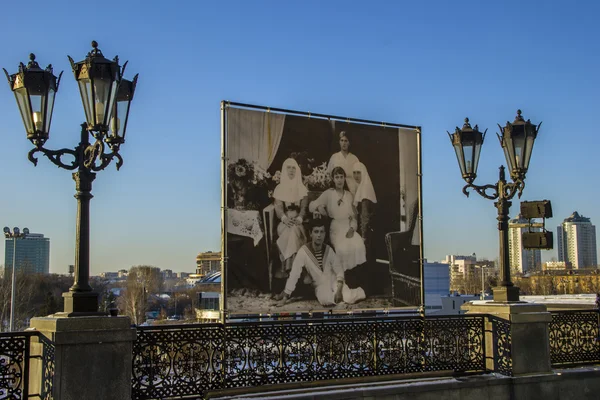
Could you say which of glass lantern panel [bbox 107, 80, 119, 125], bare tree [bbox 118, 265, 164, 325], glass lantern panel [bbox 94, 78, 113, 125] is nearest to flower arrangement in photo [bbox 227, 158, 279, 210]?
glass lantern panel [bbox 107, 80, 119, 125]

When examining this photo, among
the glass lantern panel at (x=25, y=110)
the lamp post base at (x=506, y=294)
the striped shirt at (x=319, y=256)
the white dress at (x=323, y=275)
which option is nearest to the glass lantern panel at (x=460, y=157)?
the lamp post base at (x=506, y=294)

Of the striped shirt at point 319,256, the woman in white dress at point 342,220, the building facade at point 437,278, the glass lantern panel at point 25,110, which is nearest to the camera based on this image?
the glass lantern panel at point 25,110

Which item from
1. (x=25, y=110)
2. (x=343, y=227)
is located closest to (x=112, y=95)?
(x=25, y=110)

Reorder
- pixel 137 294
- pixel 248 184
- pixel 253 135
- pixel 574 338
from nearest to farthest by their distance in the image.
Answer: pixel 248 184, pixel 253 135, pixel 574 338, pixel 137 294

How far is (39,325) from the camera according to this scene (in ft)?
26.0

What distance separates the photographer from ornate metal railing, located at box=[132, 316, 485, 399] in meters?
8.90

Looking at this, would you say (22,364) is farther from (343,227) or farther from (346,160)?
(346,160)

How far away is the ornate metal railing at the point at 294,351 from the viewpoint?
890cm

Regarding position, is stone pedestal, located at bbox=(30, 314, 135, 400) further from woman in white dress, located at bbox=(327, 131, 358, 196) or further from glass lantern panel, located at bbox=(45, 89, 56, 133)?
woman in white dress, located at bbox=(327, 131, 358, 196)

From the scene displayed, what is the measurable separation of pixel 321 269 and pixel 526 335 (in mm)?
3834

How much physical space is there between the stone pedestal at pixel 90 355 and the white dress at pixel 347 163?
5.26m

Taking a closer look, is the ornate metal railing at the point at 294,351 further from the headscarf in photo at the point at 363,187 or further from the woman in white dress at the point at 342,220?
the headscarf in photo at the point at 363,187

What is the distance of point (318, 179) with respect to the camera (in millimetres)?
11695

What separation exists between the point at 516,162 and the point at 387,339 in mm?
4093
